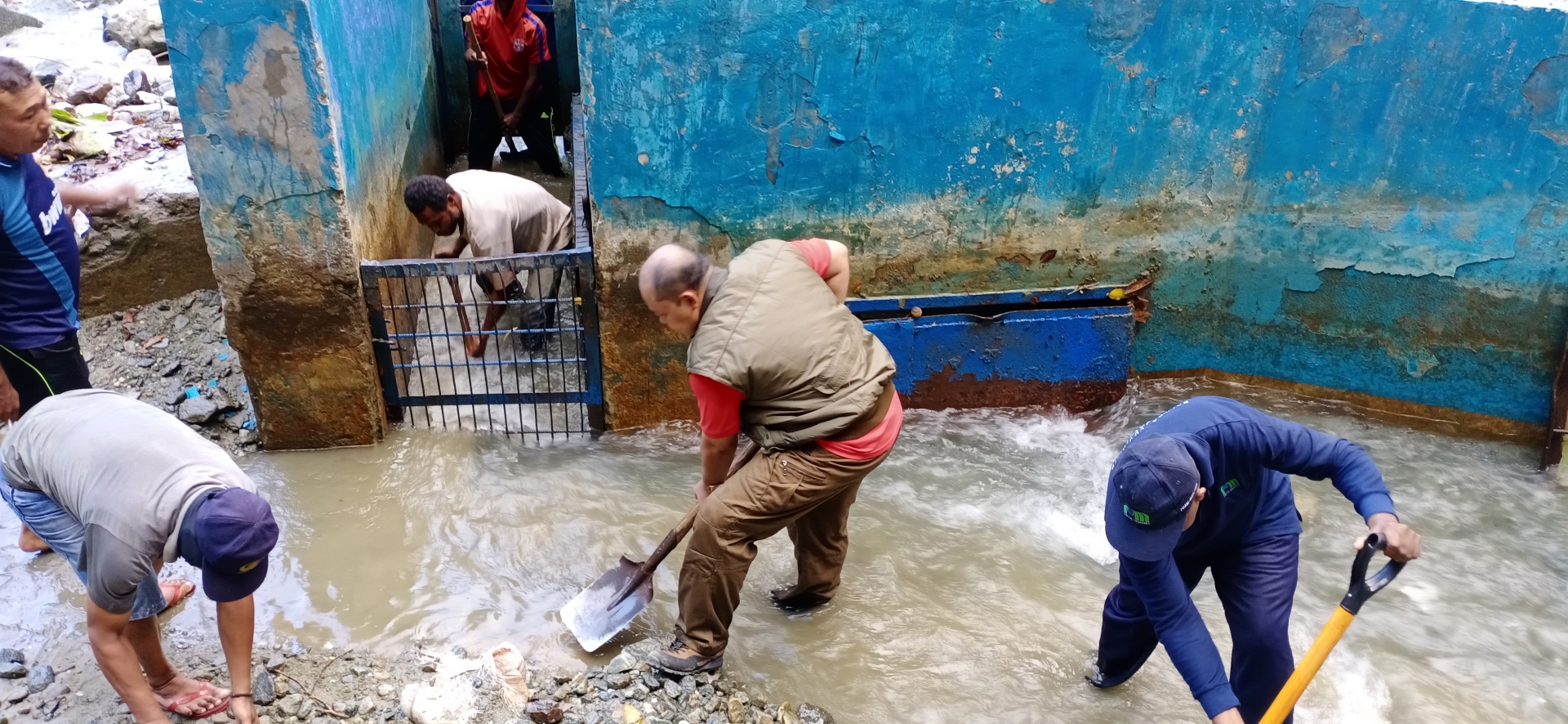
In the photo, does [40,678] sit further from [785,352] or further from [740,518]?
[785,352]

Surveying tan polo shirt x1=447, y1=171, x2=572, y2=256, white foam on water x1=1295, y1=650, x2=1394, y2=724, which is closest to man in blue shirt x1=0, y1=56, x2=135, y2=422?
tan polo shirt x1=447, y1=171, x2=572, y2=256

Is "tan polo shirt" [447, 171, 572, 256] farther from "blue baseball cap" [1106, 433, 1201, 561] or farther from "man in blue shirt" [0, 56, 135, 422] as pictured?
"blue baseball cap" [1106, 433, 1201, 561]

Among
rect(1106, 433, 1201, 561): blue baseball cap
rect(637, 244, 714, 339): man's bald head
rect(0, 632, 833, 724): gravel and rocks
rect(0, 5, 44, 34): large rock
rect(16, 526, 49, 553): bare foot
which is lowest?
rect(0, 632, 833, 724): gravel and rocks

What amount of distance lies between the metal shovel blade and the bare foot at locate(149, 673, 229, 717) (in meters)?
1.03

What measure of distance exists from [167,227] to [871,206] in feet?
11.9

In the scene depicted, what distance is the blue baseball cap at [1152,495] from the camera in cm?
230

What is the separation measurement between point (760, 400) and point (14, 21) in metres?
7.23

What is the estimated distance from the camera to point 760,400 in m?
2.89

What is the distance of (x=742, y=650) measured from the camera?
338cm

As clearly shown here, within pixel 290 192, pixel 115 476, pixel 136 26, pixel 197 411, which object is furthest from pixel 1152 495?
pixel 136 26

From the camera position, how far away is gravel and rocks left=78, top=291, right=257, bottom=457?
4.34 meters

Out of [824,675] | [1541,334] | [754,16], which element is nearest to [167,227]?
[754,16]

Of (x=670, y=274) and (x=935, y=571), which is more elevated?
(x=670, y=274)

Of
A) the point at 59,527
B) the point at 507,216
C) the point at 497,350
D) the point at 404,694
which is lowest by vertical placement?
→ the point at 404,694
